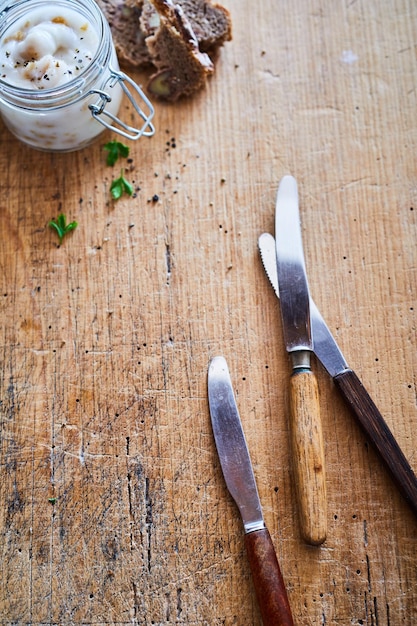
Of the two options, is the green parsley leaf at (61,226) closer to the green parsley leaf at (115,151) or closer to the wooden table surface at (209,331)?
the wooden table surface at (209,331)

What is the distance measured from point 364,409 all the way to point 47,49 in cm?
118

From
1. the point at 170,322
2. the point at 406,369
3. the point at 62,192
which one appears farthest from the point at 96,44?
the point at 406,369

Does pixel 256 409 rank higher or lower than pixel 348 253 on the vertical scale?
lower

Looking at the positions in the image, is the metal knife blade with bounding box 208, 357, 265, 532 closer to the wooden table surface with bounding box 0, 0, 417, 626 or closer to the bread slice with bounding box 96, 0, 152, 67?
the wooden table surface with bounding box 0, 0, 417, 626

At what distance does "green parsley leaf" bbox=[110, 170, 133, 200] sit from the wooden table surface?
0.09 ft

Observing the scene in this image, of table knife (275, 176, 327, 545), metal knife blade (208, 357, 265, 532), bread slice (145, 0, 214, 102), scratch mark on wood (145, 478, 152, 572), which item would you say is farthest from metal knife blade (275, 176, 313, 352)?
scratch mark on wood (145, 478, 152, 572)

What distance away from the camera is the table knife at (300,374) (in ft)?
4.77

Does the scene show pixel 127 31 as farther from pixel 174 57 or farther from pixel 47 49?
pixel 47 49

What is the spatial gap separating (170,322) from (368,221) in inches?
23.8

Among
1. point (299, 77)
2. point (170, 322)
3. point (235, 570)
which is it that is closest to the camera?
point (235, 570)

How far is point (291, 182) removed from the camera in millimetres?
1656

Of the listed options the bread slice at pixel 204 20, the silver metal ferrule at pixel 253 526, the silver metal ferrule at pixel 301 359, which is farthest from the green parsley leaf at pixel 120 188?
the silver metal ferrule at pixel 253 526

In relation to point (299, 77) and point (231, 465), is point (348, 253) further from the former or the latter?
point (231, 465)

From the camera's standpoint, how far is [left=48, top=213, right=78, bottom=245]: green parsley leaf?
1.68 metres
